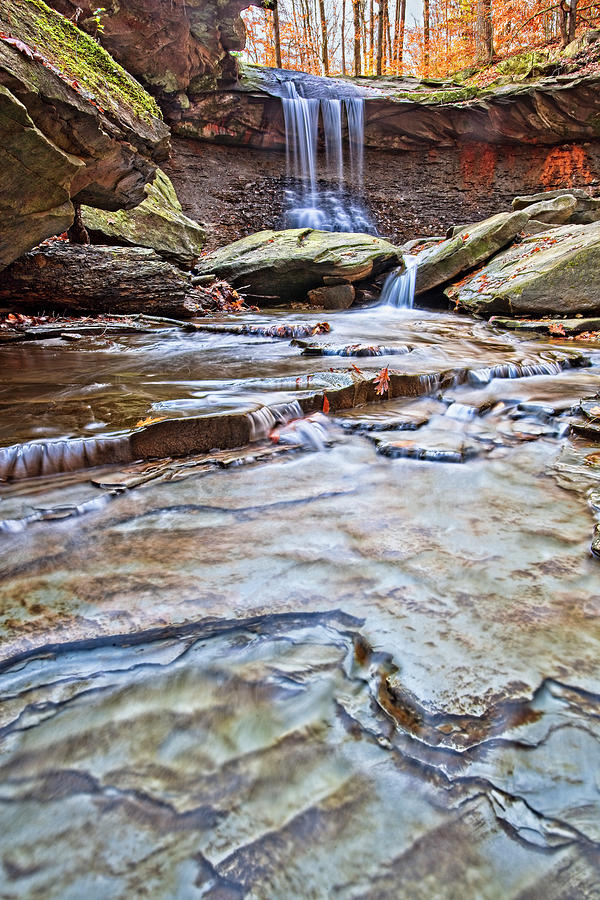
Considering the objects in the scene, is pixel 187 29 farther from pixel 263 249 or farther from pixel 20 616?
pixel 20 616

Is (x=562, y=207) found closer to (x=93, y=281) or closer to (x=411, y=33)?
(x=93, y=281)

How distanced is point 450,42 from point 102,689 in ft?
98.2

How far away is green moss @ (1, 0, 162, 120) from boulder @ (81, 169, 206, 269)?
2.87 metres

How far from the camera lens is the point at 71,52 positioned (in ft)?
15.2

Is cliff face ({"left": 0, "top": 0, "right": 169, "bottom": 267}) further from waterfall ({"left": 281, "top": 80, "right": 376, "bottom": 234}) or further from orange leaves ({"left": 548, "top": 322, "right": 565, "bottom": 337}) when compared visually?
waterfall ({"left": 281, "top": 80, "right": 376, "bottom": 234})

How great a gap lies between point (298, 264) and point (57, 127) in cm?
655

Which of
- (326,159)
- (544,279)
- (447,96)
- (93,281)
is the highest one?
(447,96)

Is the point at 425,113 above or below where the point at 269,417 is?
above

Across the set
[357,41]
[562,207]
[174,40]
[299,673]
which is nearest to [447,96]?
[562,207]

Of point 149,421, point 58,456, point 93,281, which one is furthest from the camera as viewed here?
point 93,281

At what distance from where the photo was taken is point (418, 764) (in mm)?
1171

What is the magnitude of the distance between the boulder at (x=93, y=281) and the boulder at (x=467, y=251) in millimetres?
5475

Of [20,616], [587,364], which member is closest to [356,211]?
[587,364]

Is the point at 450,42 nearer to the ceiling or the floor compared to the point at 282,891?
nearer to the ceiling
